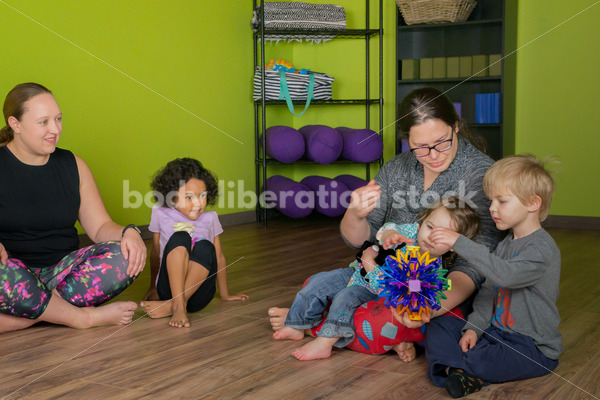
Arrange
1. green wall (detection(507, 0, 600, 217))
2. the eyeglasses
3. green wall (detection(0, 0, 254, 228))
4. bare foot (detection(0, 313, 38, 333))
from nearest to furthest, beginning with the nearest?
the eyeglasses < bare foot (detection(0, 313, 38, 333)) < green wall (detection(0, 0, 254, 228)) < green wall (detection(507, 0, 600, 217))

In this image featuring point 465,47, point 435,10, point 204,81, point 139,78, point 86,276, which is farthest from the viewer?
point 465,47

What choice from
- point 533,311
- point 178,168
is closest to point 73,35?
point 178,168

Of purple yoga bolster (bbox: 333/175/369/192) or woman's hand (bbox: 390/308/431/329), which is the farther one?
purple yoga bolster (bbox: 333/175/369/192)

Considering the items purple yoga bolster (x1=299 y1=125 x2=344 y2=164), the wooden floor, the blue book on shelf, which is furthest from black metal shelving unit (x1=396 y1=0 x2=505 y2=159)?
the wooden floor

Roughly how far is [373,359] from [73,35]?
258cm

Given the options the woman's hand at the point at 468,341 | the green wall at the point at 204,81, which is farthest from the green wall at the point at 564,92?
the woman's hand at the point at 468,341

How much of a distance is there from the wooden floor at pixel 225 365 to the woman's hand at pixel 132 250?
0.20 metres

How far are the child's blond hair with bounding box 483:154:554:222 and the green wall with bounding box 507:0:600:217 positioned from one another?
2.99 metres

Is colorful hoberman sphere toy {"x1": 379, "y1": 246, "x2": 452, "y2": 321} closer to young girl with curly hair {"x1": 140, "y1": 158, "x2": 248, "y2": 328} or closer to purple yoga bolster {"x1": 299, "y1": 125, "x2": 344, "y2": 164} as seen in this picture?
young girl with curly hair {"x1": 140, "y1": 158, "x2": 248, "y2": 328}

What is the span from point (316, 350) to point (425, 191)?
0.57 metres

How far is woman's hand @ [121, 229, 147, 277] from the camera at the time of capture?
2121mm

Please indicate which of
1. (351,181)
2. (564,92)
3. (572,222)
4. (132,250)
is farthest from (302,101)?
(132,250)

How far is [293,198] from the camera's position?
4.58 meters

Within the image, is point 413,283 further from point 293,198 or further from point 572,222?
point 572,222
